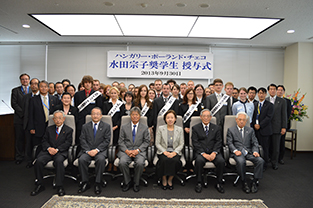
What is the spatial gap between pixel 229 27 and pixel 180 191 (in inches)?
153

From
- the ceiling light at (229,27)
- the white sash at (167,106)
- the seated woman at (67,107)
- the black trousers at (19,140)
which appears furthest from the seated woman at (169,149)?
the black trousers at (19,140)

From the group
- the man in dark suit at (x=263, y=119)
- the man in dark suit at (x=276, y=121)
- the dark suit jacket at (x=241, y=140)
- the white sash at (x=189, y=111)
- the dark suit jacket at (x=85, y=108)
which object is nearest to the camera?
the dark suit jacket at (x=241, y=140)

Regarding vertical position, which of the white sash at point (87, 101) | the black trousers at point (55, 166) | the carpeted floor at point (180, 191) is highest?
the white sash at point (87, 101)

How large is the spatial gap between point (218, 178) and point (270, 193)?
0.79m

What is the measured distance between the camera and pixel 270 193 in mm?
3047

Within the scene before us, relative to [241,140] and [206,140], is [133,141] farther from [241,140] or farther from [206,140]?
[241,140]

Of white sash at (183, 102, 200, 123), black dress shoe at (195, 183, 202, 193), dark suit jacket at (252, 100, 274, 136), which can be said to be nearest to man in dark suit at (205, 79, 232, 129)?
white sash at (183, 102, 200, 123)

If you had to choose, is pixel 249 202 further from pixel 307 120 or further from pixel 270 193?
pixel 307 120

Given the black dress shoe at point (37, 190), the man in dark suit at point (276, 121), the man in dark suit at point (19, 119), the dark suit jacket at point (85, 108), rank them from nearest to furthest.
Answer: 1. the black dress shoe at point (37, 190)
2. the dark suit jacket at point (85, 108)
3. the man in dark suit at point (276, 121)
4. the man in dark suit at point (19, 119)

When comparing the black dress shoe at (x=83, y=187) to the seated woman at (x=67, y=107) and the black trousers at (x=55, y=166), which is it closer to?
the black trousers at (x=55, y=166)

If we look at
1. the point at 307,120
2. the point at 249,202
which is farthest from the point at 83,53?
the point at 307,120

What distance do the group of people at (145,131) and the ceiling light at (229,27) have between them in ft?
4.90

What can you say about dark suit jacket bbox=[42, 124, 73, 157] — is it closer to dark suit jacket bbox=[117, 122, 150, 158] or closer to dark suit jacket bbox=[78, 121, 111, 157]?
dark suit jacket bbox=[78, 121, 111, 157]

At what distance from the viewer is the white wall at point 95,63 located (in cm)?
650
